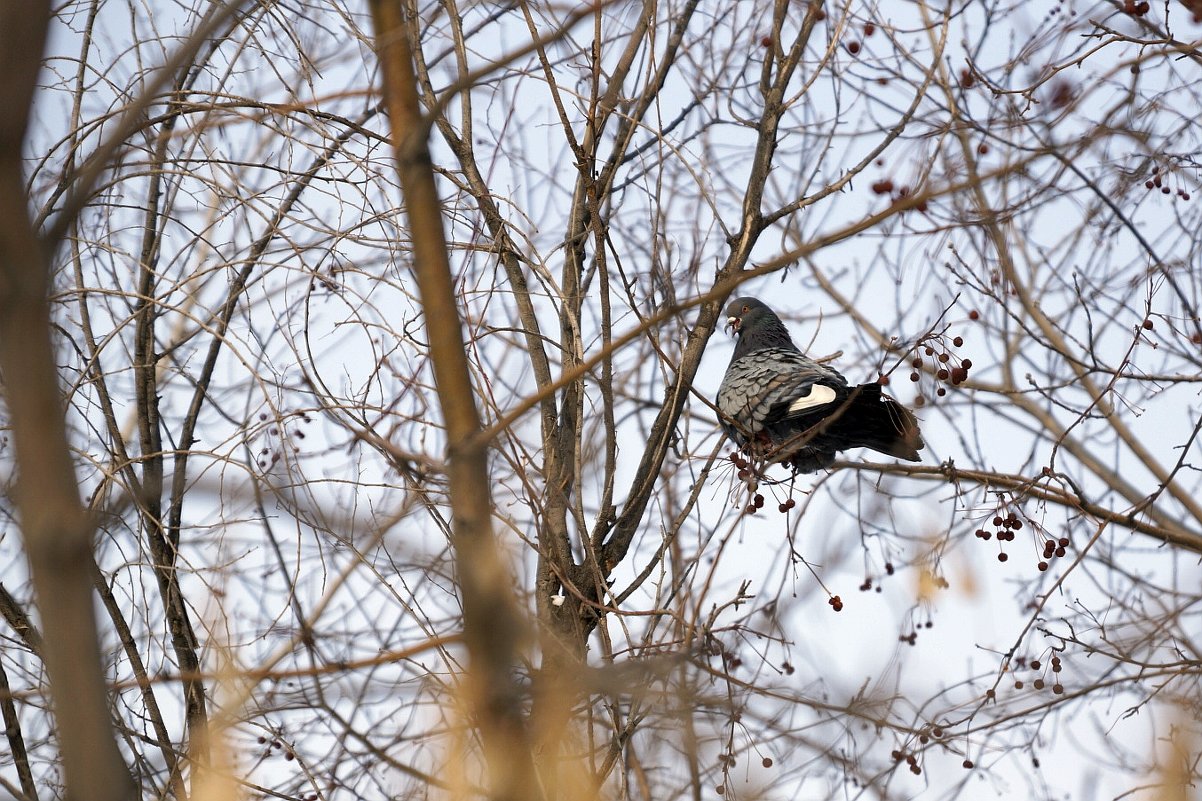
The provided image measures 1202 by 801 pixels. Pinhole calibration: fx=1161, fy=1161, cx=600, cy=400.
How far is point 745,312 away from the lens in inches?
229

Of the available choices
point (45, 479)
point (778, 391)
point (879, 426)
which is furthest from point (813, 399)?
point (45, 479)

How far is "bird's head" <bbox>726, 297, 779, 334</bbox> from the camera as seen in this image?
5.79 m

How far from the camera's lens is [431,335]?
1.06 metres

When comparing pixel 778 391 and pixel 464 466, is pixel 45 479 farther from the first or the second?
pixel 778 391

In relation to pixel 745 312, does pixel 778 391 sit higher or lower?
lower

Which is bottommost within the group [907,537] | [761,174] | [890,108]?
[907,537]

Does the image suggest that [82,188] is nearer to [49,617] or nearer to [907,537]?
[49,617]

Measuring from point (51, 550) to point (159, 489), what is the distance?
1.71 ft

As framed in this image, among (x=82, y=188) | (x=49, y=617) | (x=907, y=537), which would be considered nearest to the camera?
(x=49, y=617)

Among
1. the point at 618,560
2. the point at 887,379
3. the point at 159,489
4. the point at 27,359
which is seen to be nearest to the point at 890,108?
the point at 887,379

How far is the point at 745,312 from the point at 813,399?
1.43m

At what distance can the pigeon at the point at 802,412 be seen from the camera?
13.2 ft

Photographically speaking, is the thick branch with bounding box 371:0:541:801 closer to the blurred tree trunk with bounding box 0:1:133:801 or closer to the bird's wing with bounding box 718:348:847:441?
the blurred tree trunk with bounding box 0:1:133:801

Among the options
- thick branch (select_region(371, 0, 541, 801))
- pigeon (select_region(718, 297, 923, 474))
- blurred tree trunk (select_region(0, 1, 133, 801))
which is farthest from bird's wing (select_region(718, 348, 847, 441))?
blurred tree trunk (select_region(0, 1, 133, 801))
